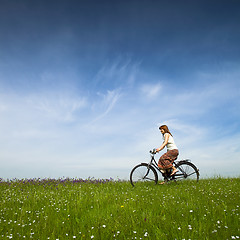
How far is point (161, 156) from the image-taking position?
39.7 ft

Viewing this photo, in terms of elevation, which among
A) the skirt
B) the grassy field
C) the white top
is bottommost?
the grassy field

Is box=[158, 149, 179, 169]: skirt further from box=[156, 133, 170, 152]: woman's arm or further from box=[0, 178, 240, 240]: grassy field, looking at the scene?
box=[0, 178, 240, 240]: grassy field

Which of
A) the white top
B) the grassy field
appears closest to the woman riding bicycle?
the white top

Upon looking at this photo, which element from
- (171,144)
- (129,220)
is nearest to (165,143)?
(171,144)

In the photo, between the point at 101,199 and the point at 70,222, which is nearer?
the point at 70,222

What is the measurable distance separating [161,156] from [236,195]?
4.23m

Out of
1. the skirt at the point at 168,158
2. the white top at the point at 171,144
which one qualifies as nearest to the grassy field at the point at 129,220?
the skirt at the point at 168,158

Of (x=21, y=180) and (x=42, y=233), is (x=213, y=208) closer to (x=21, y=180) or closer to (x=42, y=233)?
(x=42, y=233)

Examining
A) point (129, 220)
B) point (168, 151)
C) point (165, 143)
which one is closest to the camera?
point (129, 220)

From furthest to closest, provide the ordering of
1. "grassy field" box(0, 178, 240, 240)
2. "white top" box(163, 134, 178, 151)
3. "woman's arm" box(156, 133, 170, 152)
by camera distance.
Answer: "white top" box(163, 134, 178, 151) → "woman's arm" box(156, 133, 170, 152) → "grassy field" box(0, 178, 240, 240)

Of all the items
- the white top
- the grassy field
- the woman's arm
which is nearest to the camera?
the grassy field

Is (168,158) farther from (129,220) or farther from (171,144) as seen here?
(129,220)

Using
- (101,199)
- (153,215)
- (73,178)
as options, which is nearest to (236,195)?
(153,215)

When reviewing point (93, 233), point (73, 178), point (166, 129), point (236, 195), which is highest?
point (166, 129)
